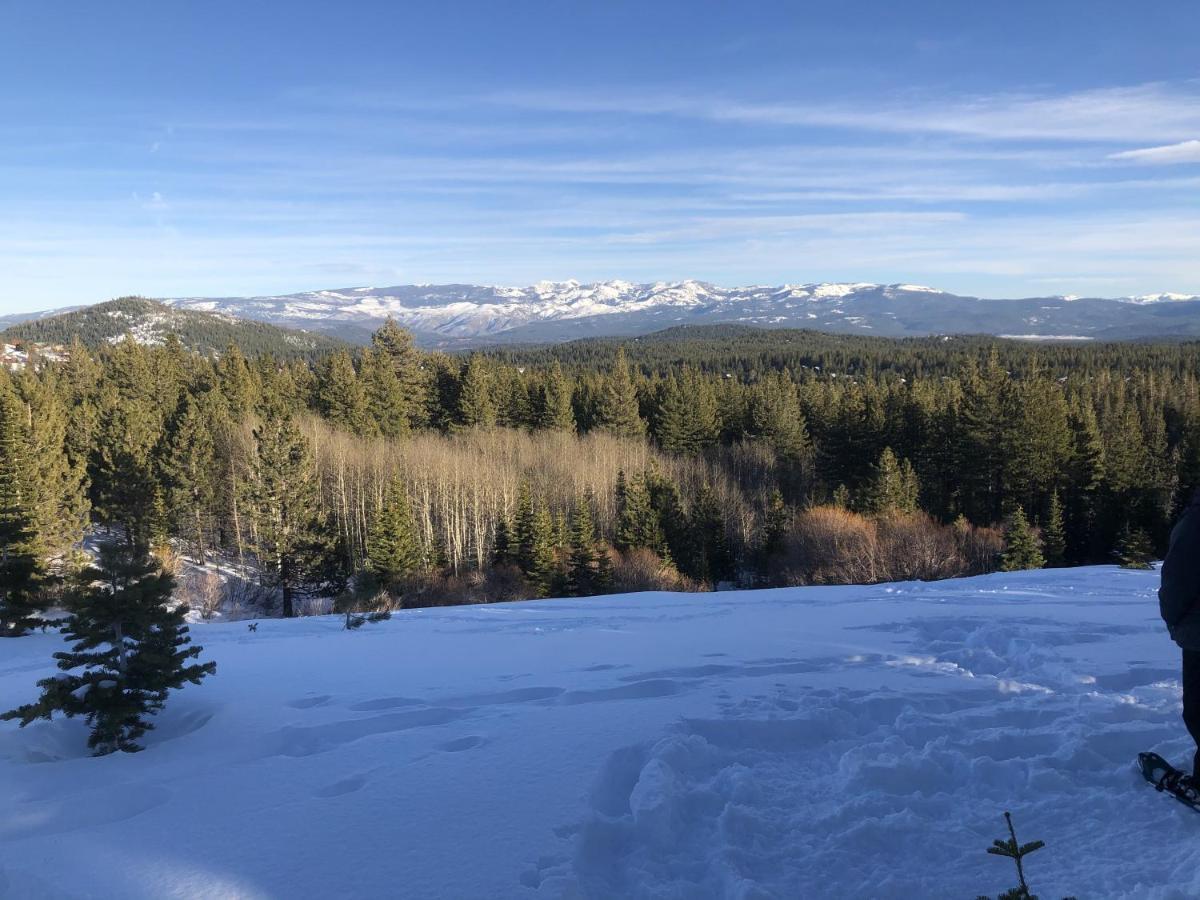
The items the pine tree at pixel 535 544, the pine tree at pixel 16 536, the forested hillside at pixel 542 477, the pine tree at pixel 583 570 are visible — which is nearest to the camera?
the pine tree at pixel 16 536

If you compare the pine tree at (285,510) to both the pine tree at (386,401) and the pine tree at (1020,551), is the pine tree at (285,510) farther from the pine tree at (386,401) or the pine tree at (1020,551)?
the pine tree at (1020,551)

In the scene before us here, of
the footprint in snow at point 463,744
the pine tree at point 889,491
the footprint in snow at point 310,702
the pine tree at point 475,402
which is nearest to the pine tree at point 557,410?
the pine tree at point 475,402

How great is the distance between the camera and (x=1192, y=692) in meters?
4.37

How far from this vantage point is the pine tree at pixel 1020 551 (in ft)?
106

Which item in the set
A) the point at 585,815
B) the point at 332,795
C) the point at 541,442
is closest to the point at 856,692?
the point at 585,815

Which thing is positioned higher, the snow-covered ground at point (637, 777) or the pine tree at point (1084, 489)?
the snow-covered ground at point (637, 777)

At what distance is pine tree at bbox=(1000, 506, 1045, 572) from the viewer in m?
32.3

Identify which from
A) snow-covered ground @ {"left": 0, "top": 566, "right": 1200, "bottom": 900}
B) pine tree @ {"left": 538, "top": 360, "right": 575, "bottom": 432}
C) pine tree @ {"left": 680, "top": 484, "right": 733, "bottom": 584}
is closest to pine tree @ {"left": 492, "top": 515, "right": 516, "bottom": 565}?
pine tree @ {"left": 680, "top": 484, "right": 733, "bottom": 584}

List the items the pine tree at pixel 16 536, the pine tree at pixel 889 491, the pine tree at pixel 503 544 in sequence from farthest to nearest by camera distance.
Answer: the pine tree at pixel 889 491
the pine tree at pixel 503 544
the pine tree at pixel 16 536

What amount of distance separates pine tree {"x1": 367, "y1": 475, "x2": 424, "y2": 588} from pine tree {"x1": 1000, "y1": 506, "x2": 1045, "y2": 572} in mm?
27644

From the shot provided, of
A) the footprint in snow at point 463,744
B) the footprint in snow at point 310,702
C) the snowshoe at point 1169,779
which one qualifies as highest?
the snowshoe at point 1169,779

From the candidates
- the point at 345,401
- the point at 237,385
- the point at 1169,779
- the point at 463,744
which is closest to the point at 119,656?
the point at 463,744

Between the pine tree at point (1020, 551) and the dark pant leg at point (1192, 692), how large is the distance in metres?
31.6

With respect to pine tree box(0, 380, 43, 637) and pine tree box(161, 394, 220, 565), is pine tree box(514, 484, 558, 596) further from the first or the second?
pine tree box(0, 380, 43, 637)
